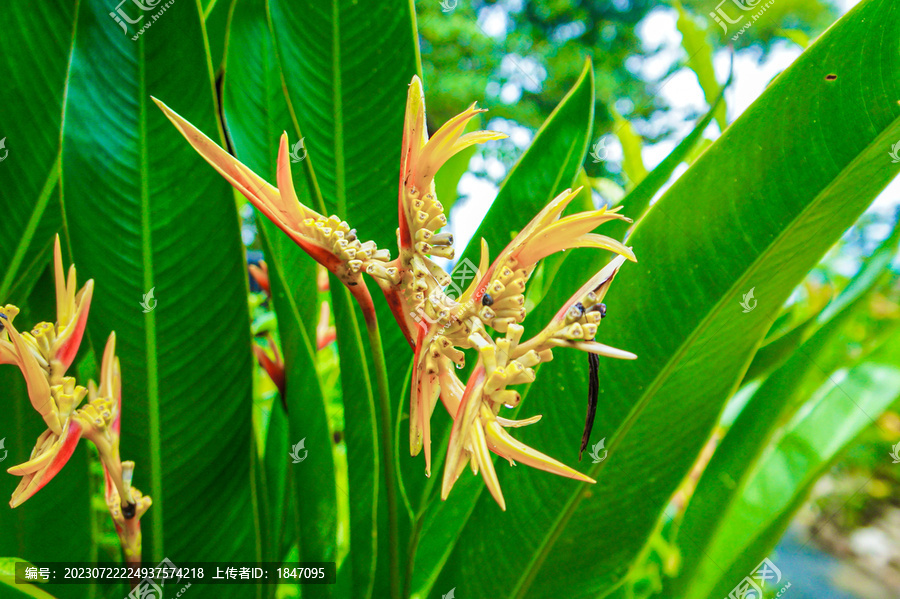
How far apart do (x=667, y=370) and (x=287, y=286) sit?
0.29m

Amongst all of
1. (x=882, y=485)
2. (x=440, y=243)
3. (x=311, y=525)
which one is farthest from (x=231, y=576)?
(x=882, y=485)

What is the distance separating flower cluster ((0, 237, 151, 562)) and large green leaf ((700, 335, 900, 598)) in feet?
1.56

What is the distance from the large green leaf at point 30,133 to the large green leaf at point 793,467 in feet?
2.17

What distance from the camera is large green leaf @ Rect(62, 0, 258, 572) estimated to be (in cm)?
37

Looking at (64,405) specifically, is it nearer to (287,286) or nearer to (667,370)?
(287,286)

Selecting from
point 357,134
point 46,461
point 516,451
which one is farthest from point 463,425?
point 357,134

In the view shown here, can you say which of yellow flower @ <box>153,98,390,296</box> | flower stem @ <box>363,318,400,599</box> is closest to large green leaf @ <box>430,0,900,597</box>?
flower stem @ <box>363,318,400,599</box>

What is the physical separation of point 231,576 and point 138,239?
0.86 ft

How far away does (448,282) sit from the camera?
0.21 metres

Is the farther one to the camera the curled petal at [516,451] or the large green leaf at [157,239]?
the large green leaf at [157,239]
